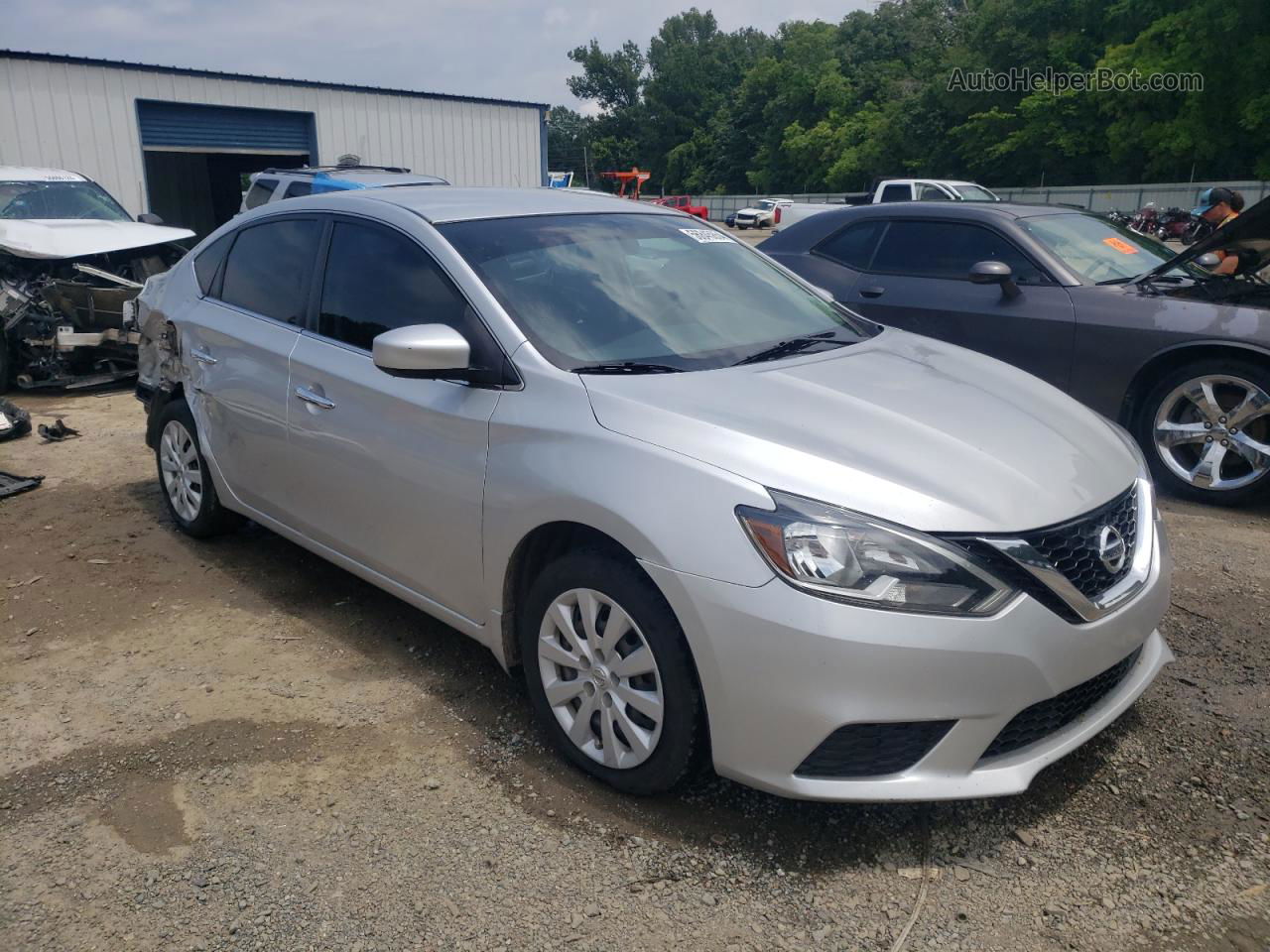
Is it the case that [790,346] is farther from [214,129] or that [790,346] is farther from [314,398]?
[214,129]

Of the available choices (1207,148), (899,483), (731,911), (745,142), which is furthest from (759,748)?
(745,142)

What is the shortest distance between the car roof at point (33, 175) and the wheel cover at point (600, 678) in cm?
973

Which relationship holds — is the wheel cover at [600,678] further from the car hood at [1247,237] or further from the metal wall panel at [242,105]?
the metal wall panel at [242,105]

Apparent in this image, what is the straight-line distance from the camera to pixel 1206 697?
334cm

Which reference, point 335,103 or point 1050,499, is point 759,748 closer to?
point 1050,499

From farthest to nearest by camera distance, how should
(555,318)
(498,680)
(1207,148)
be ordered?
(1207,148), (498,680), (555,318)

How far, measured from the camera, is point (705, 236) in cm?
407

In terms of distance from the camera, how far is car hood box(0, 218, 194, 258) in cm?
866

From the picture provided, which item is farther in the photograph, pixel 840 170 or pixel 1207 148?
pixel 840 170

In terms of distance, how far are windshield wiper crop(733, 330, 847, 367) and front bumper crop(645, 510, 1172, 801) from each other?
3.27ft

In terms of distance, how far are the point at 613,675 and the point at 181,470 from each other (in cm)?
313

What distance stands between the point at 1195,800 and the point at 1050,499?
100cm

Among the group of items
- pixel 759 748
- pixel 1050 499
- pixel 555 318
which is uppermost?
pixel 555 318

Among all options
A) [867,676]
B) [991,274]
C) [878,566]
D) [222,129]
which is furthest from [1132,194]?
[867,676]
